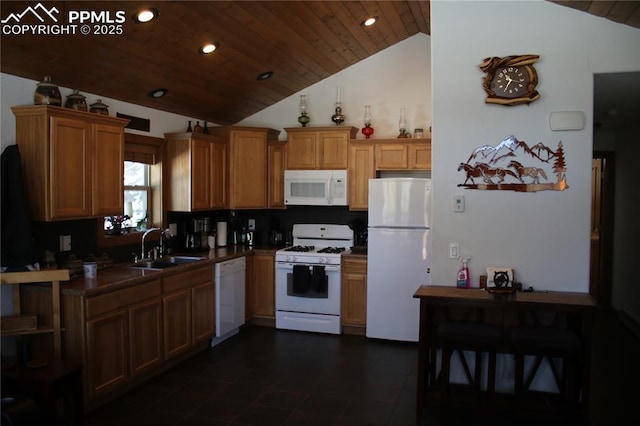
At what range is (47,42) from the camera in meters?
3.39

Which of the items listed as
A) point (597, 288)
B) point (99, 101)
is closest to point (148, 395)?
point (99, 101)

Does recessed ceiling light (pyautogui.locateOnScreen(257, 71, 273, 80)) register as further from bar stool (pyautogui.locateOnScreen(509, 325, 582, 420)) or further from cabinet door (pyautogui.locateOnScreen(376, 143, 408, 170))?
bar stool (pyautogui.locateOnScreen(509, 325, 582, 420))

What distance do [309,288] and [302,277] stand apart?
146 mm

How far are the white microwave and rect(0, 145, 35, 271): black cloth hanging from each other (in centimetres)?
300

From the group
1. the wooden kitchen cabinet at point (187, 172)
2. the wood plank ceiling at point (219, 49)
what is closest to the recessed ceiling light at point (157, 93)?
the wood plank ceiling at point (219, 49)

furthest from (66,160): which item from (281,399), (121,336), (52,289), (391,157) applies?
(391,157)

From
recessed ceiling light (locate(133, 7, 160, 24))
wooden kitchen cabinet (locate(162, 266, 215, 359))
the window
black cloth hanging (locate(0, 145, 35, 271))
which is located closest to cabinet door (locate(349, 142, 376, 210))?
wooden kitchen cabinet (locate(162, 266, 215, 359))

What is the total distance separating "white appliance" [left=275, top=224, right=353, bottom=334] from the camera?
5430 millimetres

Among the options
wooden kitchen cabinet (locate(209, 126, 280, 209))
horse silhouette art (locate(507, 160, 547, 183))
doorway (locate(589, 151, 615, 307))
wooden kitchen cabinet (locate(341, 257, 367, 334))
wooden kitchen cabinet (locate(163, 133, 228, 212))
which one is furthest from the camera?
doorway (locate(589, 151, 615, 307))

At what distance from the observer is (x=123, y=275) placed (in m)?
3.94

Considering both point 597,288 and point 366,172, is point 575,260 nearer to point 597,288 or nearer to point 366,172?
point 366,172

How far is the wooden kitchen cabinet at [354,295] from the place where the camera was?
5.40 meters

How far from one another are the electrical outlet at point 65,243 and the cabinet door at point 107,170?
14.1 inches

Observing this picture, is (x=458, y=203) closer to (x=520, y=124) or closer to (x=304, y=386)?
(x=520, y=124)
